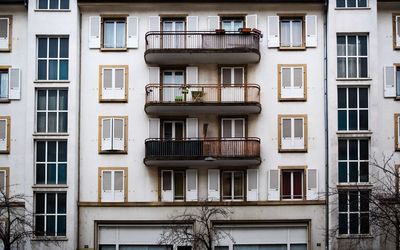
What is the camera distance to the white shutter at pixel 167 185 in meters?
41.1

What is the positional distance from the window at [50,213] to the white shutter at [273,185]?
460 inches

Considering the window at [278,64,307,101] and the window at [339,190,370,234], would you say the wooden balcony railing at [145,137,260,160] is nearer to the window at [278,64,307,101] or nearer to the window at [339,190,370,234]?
the window at [278,64,307,101]

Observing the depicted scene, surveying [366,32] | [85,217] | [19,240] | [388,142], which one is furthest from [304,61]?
[19,240]

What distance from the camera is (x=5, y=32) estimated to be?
41.9 m

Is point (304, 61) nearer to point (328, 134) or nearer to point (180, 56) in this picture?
point (328, 134)

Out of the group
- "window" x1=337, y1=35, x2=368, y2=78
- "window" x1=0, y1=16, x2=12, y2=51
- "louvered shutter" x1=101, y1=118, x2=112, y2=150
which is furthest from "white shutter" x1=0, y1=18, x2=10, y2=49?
"window" x1=337, y1=35, x2=368, y2=78

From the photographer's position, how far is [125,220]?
4078 cm

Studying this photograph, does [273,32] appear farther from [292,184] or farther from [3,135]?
[3,135]

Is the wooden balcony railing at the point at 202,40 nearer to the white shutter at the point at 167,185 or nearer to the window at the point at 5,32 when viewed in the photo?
the white shutter at the point at 167,185

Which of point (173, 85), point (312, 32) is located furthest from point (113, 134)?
point (312, 32)

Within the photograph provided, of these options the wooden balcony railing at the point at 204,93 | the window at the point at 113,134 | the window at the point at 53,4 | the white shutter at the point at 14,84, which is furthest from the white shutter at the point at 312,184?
the white shutter at the point at 14,84

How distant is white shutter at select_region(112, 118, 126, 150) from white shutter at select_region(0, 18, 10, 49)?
7.89 m

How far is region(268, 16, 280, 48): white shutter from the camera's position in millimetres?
41656

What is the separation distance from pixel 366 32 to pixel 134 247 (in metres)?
18.1
